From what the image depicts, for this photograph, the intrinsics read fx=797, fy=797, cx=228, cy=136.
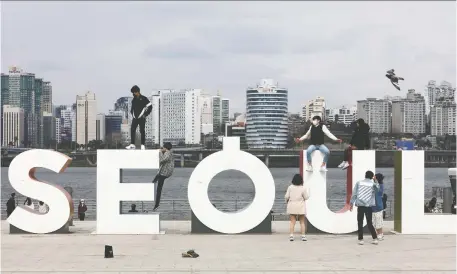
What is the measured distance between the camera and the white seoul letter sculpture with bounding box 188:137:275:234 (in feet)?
67.1

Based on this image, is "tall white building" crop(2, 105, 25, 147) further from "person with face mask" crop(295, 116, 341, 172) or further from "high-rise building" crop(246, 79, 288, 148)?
"person with face mask" crop(295, 116, 341, 172)

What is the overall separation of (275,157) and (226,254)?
126 metres

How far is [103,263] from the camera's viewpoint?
48.0 feet

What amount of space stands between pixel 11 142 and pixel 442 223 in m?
132

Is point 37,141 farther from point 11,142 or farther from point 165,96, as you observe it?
point 165,96

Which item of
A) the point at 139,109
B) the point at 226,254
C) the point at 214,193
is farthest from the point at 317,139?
the point at 214,193

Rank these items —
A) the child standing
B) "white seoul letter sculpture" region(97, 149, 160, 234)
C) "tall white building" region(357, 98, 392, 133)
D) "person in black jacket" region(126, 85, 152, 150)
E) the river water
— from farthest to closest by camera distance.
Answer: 1. "tall white building" region(357, 98, 392, 133)
2. the river water
3. "person in black jacket" region(126, 85, 152, 150)
4. "white seoul letter sculpture" region(97, 149, 160, 234)
5. the child standing

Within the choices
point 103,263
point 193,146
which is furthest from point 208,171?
point 193,146

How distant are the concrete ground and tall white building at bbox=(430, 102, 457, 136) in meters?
121

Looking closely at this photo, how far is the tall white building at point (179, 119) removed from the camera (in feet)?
474

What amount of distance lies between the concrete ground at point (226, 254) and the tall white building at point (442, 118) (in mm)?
121305

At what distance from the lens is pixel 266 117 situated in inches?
6890

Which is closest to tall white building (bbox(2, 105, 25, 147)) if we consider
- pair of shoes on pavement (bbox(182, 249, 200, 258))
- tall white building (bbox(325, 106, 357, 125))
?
tall white building (bbox(325, 106, 357, 125))

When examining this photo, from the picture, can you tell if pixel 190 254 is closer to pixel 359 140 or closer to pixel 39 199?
pixel 39 199
